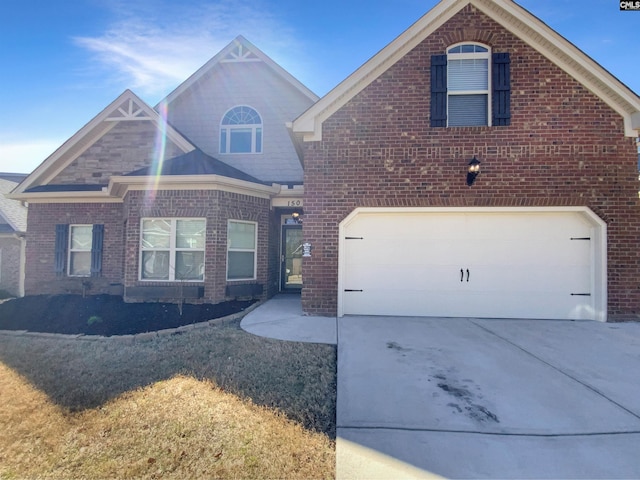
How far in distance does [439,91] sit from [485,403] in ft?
19.7

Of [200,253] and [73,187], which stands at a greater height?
[73,187]

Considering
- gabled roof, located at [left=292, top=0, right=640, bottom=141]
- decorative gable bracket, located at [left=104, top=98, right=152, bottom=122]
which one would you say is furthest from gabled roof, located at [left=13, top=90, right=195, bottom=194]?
gabled roof, located at [left=292, top=0, right=640, bottom=141]

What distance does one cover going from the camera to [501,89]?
22.4 feet

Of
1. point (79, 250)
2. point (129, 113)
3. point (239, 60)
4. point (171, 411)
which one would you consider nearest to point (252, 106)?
point (239, 60)

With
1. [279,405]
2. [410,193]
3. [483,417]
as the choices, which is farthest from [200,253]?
[483,417]

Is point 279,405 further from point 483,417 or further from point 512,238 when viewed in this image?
point 512,238

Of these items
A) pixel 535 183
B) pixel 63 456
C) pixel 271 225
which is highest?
pixel 535 183

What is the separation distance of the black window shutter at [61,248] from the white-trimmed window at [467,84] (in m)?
11.2

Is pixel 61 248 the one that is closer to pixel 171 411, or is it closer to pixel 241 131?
pixel 241 131

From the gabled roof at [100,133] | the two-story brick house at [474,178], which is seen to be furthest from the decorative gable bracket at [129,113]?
the two-story brick house at [474,178]

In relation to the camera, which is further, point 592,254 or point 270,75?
point 270,75

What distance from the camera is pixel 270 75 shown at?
11672 mm

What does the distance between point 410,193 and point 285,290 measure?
18.8 ft

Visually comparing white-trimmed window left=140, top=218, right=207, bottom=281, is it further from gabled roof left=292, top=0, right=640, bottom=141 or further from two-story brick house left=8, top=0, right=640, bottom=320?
gabled roof left=292, top=0, right=640, bottom=141
